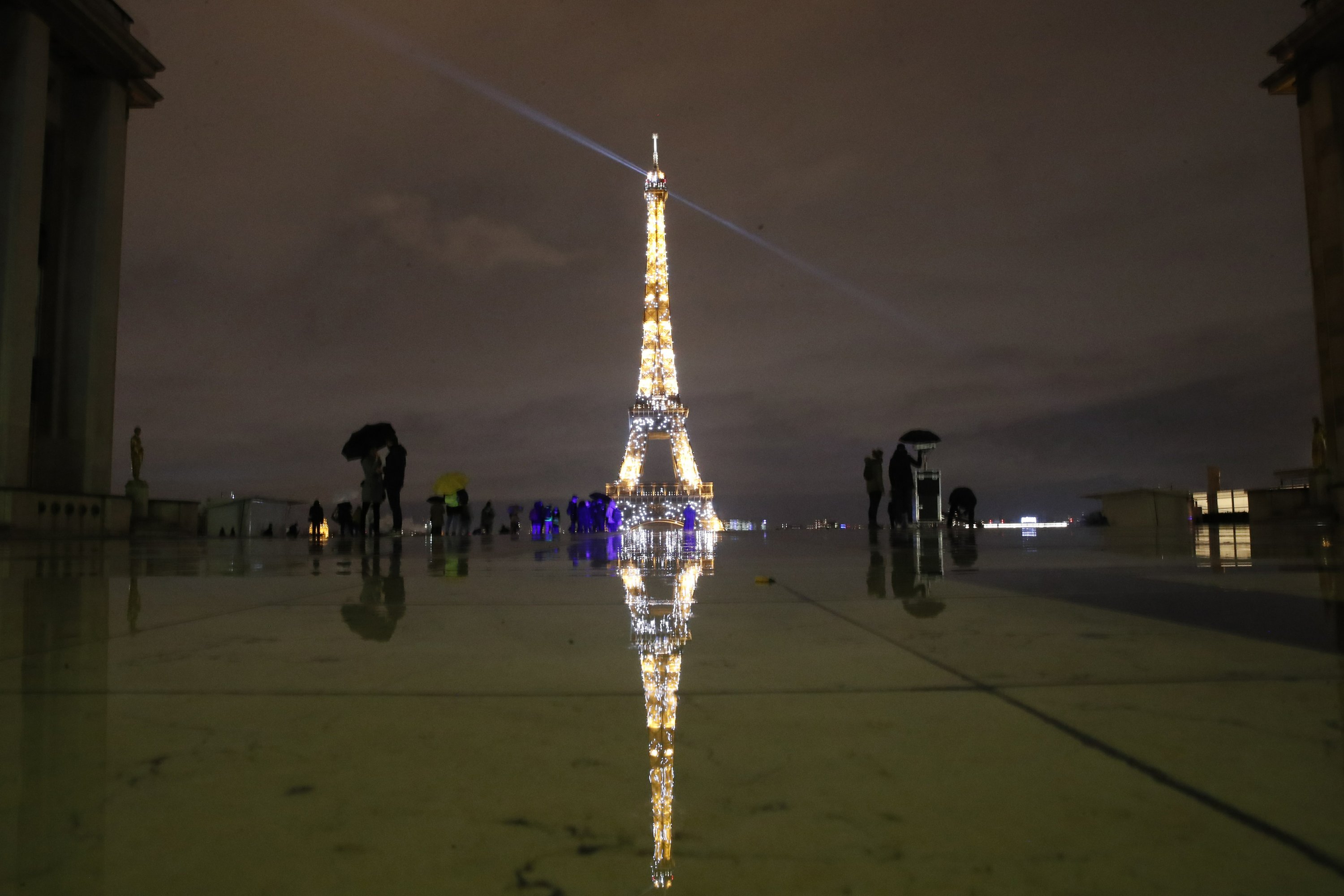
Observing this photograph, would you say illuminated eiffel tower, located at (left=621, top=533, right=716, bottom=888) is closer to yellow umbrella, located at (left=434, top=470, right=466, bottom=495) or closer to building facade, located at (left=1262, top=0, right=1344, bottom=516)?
yellow umbrella, located at (left=434, top=470, right=466, bottom=495)

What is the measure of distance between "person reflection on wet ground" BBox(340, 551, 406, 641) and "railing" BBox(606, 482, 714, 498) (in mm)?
45811

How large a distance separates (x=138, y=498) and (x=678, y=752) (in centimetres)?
2005

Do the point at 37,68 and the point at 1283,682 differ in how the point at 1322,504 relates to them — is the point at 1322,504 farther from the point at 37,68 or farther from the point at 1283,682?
the point at 37,68

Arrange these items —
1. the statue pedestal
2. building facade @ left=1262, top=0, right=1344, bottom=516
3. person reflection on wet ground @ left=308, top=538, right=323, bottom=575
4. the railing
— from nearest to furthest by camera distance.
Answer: person reflection on wet ground @ left=308, top=538, right=323, bottom=575, the statue pedestal, building facade @ left=1262, top=0, right=1344, bottom=516, the railing

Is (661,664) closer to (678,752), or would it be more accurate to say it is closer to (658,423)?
(678,752)

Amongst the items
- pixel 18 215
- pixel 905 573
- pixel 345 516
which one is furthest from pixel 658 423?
pixel 905 573

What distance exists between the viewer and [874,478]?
1603 centimetres

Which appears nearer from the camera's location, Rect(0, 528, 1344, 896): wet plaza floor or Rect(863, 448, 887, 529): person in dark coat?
Rect(0, 528, 1344, 896): wet plaza floor

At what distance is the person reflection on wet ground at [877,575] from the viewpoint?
10.5ft

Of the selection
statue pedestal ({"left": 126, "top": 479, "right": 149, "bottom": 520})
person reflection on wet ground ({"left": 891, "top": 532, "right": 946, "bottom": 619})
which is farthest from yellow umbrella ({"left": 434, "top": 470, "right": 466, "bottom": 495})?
person reflection on wet ground ({"left": 891, "top": 532, "right": 946, "bottom": 619})

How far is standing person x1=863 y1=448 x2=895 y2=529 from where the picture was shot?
51.8 ft

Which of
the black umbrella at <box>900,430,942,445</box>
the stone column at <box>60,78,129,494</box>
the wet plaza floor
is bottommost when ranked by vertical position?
the wet plaza floor

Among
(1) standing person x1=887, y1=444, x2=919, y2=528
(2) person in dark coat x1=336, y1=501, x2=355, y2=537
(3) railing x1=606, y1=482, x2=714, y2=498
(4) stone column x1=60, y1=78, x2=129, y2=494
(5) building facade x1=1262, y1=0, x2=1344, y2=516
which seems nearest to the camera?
(1) standing person x1=887, y1=444, x2=919, y2=528

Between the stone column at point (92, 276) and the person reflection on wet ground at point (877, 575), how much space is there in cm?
1688
